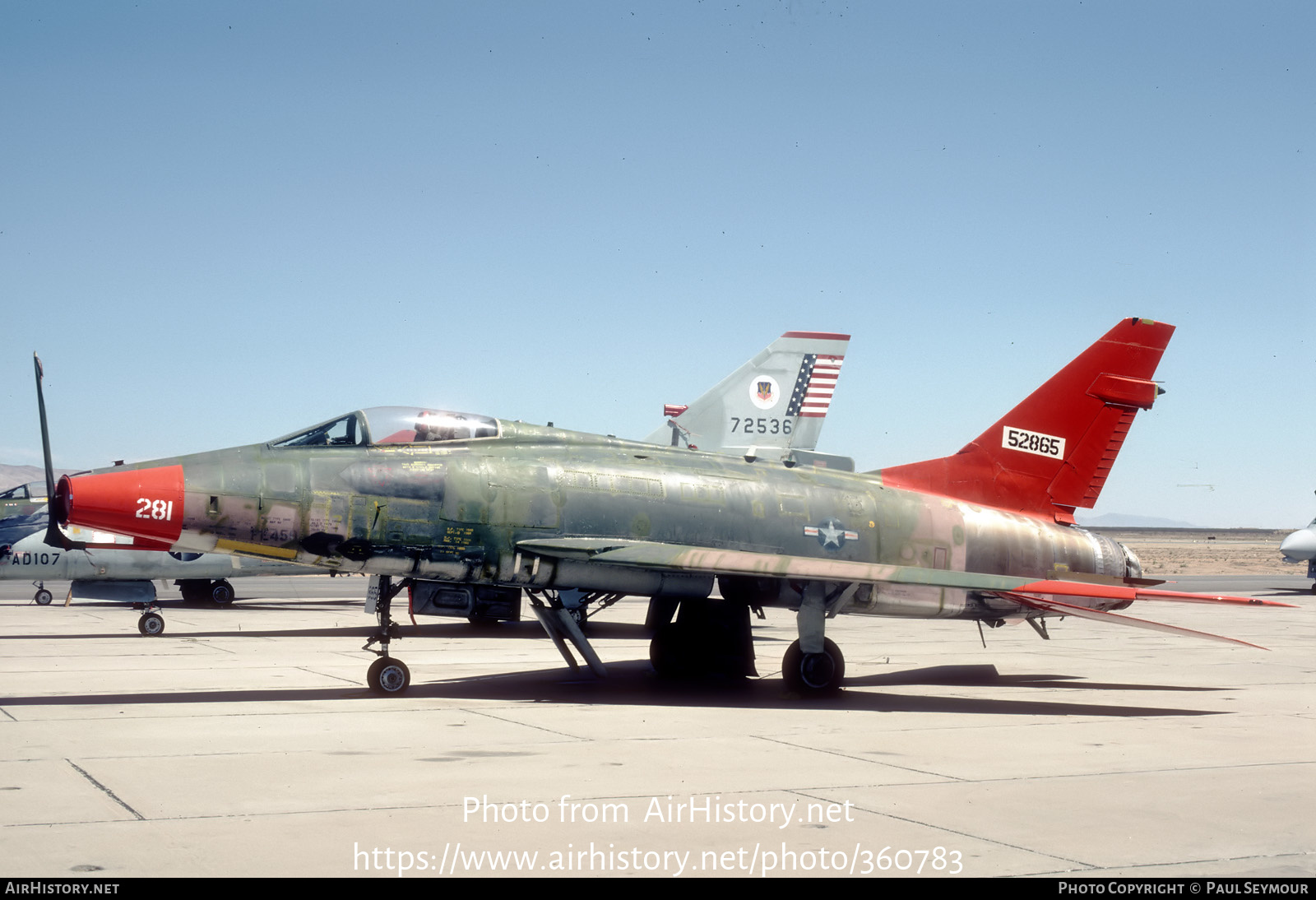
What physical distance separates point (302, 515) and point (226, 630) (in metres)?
11.6

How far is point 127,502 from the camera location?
11.1 metres

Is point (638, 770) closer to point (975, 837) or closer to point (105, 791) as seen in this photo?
point (975, 837)

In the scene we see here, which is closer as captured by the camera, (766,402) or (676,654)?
(676,654)

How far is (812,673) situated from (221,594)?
20.2m

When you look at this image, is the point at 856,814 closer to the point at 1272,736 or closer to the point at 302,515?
the point at 1272,736

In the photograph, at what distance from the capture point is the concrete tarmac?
20.1 feet

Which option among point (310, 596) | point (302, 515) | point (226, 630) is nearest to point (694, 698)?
point (302, 515)

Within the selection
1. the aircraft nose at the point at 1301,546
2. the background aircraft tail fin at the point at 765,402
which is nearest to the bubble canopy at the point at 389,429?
the background aircraft tail fin at the point at 765,402

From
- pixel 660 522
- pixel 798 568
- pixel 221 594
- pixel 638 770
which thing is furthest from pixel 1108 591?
pixel 221 594

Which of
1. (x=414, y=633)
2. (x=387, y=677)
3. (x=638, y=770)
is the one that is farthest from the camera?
(x=414, y=633)

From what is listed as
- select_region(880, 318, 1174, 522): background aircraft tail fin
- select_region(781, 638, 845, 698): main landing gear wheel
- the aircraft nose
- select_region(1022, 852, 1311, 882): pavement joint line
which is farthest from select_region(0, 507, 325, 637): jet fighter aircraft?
the aircraft nose

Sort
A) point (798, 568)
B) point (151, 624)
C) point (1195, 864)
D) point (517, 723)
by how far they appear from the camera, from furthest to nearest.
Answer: point (151, 624)
point (798, 568)
point (517, 723)
point (1195, 864)

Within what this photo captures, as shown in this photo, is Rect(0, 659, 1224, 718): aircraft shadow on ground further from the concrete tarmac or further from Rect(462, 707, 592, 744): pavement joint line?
Rect(462, 707, 592, 744): pavement joint line

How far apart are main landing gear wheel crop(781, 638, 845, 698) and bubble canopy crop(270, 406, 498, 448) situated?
165 inches
